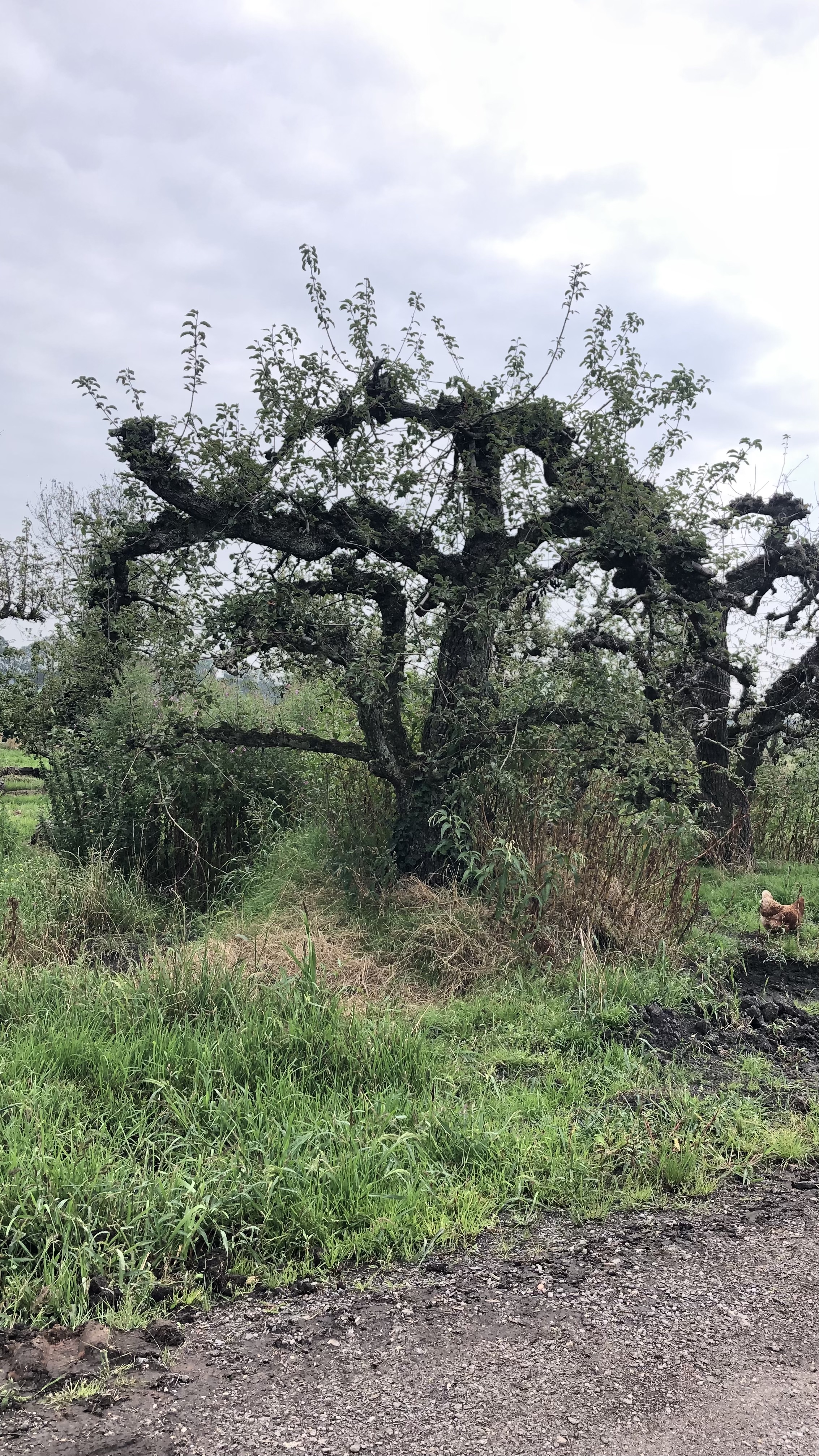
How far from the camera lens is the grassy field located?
329 centimetres

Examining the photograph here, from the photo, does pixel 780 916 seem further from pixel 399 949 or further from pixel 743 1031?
pixel 399 949

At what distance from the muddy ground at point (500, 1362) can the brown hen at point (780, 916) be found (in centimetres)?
385

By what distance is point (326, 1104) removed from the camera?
409 centimetres

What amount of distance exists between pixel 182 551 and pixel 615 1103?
513cm

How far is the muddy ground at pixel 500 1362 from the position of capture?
243 centimetres

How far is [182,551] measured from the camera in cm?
733

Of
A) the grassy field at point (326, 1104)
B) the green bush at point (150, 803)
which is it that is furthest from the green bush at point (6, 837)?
the grassy field at point (326, 1104)

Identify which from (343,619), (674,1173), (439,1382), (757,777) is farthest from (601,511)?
(439,1382)

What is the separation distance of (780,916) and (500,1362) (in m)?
5.05

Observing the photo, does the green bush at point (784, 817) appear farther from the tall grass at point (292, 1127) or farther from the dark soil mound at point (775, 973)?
the tall grass at point (292, 1127)

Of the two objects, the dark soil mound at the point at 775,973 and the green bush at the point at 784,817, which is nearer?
the dark soil mound at the point at 775,973

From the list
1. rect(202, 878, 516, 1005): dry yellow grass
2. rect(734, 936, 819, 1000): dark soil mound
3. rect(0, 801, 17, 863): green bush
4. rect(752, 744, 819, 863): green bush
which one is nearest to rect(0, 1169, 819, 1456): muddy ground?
rect(202, 878, 516, 1005): dry yellow grass

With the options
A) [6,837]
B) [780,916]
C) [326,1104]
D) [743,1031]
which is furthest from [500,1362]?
[6,837]

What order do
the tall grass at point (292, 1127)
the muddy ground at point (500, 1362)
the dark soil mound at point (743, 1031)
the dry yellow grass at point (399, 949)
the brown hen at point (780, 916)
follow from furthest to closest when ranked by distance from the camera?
the brown hen at point (780, 916)
the dry yellow grass at point (399, 949)
the dark soil mound at point (743, 1031)
the tall grass at point (292, 1127)
the muddy ground at point (500, 1362)
